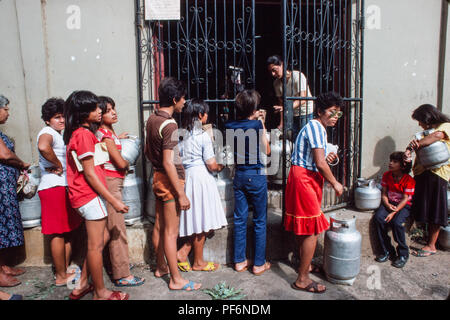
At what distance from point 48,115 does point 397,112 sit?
13.9ft

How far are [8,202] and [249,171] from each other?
2.47 metres

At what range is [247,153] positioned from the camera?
3225mm

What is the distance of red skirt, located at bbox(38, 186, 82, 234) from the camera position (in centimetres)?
327

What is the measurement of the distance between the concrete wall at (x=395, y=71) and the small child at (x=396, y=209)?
28.3 inches

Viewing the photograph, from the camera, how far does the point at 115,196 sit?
10.5 feet

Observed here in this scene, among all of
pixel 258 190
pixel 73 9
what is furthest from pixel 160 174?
pixel 73 9

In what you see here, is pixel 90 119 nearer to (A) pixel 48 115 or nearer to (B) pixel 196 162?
(A) pixel 48 115

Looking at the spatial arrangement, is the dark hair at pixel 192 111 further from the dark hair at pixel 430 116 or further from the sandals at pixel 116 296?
the dark hair at pixel 430 116

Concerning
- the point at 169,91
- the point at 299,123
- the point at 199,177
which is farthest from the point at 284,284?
the point at 169,91

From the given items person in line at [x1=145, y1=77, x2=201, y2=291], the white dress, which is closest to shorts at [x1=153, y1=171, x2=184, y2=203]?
person in line at [x1=145, y1=77, x2=201, y2=291]

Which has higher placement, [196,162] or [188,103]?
[188,103]

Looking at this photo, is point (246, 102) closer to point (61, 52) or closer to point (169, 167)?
point (169, 167)
